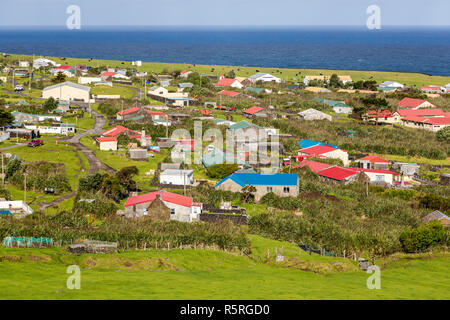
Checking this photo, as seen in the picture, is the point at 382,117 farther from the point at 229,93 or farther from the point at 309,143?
the point at 229,93

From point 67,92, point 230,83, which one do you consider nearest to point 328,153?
point 67,92

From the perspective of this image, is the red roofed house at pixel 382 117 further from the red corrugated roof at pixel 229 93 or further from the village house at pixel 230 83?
the village house at pixel 230 83

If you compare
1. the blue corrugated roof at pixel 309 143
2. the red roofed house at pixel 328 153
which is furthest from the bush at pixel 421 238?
the blue corrugated roof at pixel 309 143

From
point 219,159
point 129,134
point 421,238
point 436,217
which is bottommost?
point 436,217

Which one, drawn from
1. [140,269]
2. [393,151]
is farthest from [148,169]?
[393,151]

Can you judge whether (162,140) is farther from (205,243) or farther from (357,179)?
(205,243)
